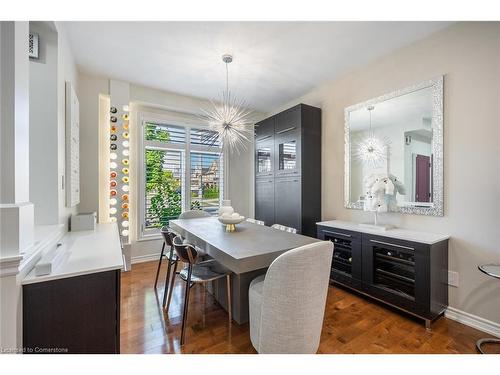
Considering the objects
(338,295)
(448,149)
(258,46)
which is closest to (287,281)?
(338,295)

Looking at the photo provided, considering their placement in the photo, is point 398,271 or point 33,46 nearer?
point 33,46

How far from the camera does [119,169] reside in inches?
128

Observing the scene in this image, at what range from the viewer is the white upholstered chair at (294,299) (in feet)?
4.00

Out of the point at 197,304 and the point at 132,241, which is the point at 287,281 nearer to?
the point at 197,304

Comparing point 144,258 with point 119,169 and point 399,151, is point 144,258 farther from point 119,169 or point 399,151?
point 399,151

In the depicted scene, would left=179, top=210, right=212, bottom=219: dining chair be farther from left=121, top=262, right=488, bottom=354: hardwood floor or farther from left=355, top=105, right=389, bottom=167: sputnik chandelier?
left=355, top=105, right=389, bottom=167: sputnik chandelier

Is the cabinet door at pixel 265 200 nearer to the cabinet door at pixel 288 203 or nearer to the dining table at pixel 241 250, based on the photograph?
the cabinet door at pixel 288 203

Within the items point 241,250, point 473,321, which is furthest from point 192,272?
point 473,321

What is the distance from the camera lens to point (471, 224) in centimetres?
195

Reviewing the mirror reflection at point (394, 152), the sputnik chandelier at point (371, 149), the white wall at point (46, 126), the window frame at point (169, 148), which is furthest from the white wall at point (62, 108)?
the sputnik chandelier at point (371, 149)

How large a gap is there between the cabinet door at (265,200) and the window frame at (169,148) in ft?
2.26

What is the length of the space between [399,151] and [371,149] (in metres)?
0.33

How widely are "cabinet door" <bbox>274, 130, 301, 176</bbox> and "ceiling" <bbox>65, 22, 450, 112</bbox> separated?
31.3 inches
